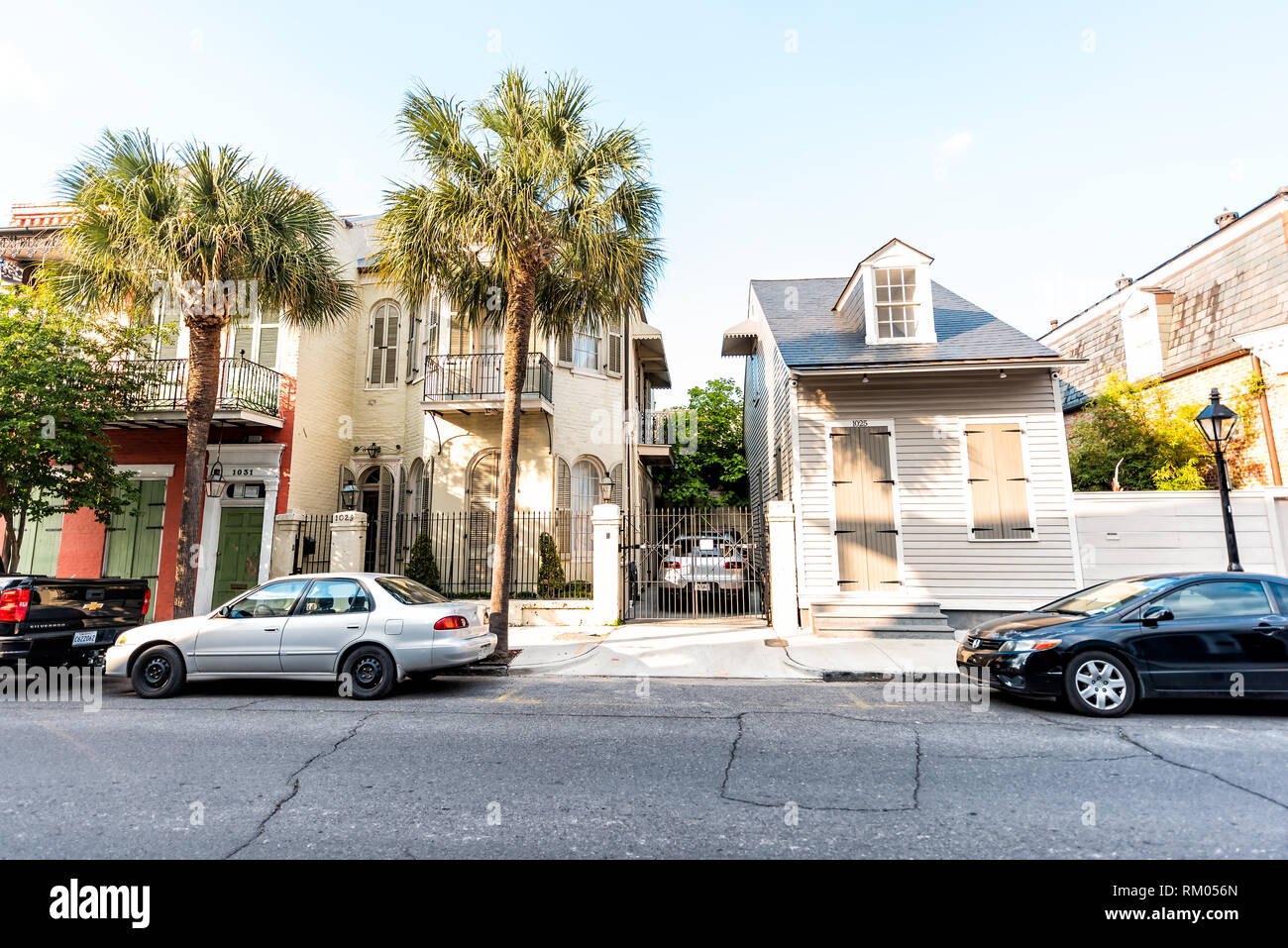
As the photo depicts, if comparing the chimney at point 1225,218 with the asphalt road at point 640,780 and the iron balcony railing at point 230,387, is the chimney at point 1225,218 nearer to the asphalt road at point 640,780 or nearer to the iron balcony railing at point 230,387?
the asphalt road at point 640,780

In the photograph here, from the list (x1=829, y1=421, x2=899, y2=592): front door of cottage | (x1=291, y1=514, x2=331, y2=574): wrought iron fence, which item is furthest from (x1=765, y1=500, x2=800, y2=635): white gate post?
(x1=291, y1=514, x2=331, y2=574): wrought iron fence

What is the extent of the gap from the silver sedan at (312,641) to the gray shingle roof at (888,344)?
8.36 m

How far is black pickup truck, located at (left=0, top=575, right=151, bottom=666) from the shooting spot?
788 centimetres

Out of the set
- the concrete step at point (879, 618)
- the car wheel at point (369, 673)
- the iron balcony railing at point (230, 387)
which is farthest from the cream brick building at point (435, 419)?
the car wheel at point (369, 673)

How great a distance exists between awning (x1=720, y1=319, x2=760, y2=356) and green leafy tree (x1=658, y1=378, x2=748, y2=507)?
3949 millimetres

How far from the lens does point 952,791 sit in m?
4.30

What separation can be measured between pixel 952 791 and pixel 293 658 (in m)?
7.03

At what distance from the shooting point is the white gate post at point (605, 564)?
496 inches
